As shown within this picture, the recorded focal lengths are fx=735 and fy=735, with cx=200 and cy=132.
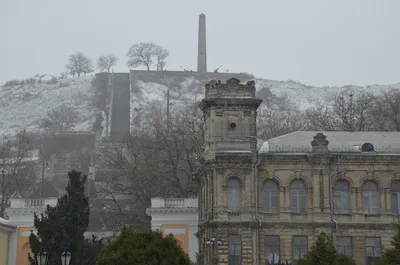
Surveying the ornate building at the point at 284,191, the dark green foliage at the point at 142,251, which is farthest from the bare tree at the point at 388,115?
the dark green foliage at the point at 142,251

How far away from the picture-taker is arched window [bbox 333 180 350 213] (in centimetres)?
4453

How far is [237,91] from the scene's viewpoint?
148 ft

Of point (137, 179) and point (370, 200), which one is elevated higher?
point (137, 179)

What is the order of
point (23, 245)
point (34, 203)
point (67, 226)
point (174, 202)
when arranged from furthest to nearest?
point (34, 203)
point (174, 202)
point (23, 245)
point (67, 226)

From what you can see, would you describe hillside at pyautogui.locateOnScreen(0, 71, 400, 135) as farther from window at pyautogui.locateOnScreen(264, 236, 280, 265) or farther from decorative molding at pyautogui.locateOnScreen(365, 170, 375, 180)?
window at pyautogui.locateOnScreen(264, 236, 280, 265)

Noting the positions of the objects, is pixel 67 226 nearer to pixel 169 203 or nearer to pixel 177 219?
pixel 169 203

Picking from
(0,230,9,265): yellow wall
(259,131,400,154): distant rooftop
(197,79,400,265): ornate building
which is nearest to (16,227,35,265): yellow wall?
(0,230,9,265): yellow wall

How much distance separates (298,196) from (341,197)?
2.61 m

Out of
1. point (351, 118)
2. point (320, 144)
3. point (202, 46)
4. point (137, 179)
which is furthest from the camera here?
point (202, 46)

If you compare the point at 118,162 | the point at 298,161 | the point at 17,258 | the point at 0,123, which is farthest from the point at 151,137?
the point at 0,123

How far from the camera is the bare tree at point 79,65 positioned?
16662 centimetres

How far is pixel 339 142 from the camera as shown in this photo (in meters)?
46.4

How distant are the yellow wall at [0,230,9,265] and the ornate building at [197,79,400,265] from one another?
44.8 ft

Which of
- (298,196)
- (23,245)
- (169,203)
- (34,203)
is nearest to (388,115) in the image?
(298,196)
